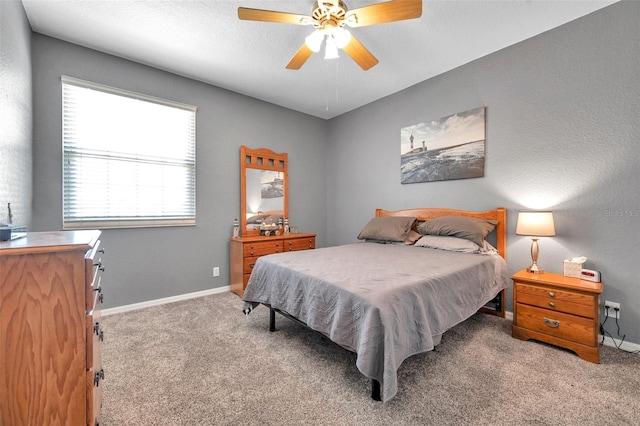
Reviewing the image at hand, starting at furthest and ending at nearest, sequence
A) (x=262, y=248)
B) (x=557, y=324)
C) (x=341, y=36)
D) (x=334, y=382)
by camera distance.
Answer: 1. (x=262, y=248)
2. (x=557, y=324)
3. (x=341, y=36)
4. (x=334, y=382)

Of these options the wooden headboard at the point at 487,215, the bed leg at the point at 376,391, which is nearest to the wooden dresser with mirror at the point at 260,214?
the wooden headboard at the point at 487,215

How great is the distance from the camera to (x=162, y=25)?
2.35 m

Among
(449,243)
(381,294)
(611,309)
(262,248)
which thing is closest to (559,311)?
(611,309)

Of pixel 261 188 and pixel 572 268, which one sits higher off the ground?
pixel 261 188

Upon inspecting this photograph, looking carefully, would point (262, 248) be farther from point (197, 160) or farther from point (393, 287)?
point (393, 287)

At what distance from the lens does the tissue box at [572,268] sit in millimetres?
2195

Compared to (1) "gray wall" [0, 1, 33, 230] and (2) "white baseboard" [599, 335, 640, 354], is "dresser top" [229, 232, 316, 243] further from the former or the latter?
(2) "white baseboard" [599, 335, 640, 354]

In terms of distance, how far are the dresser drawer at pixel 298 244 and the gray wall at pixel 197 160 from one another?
0.54m

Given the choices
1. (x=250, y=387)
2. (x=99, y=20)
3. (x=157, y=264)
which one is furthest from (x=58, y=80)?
(x=250, y=387)

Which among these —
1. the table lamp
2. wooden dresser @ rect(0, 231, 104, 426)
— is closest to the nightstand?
the table lamp

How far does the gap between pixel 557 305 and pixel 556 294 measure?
8cm

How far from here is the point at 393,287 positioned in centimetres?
160

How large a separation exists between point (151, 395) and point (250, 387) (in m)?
0.58

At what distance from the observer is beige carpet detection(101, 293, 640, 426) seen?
4.68 feet
